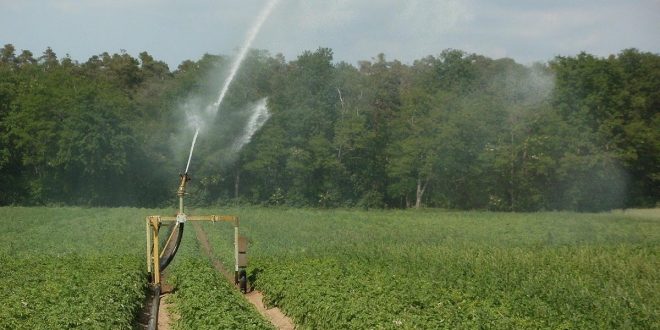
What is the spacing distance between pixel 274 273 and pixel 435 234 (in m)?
19.4

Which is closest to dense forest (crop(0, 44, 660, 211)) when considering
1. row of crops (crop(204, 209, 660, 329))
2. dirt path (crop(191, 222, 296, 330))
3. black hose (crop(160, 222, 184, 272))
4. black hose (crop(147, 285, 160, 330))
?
row of crops (crop(204, 209, 660, 329))

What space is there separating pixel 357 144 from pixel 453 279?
55075mm

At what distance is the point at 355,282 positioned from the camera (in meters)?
17.6

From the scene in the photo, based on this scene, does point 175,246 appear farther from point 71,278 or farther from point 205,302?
point 205,302

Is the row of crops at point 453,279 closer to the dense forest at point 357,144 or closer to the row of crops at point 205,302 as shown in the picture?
the row of crops at point 205,302

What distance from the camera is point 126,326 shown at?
1443cm

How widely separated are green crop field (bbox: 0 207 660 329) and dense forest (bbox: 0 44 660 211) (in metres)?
32.1

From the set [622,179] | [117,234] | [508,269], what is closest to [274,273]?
[508,269]

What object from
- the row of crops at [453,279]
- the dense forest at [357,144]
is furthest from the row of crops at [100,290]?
the dense forest at [357,144]

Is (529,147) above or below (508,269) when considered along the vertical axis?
above

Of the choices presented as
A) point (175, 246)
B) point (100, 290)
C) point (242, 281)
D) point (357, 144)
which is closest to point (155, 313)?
point (100, 290)

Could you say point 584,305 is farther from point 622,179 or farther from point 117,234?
point 622,179

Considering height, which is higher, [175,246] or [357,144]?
[357,144]

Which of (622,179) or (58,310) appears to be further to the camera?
(622,179)
